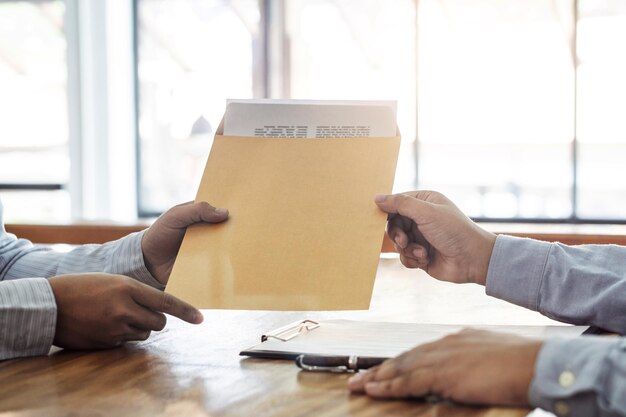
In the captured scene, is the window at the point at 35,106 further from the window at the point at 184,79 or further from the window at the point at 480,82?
the window at the point at 480,82

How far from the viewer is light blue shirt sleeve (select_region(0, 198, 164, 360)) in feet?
3.47

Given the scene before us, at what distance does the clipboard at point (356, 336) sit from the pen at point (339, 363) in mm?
19

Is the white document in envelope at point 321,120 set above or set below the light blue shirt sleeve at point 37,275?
above

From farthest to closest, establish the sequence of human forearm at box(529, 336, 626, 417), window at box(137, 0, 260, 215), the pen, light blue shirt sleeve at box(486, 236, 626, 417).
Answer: window at box(137, 0, 260, 215) < light blue shirt sleeve at box(486, 236, 626, 417) < the pen < human forearm at box(529, 336, 626, 417)

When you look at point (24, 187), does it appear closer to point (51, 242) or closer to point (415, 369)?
point (51, 242)

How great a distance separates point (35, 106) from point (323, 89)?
2014mm

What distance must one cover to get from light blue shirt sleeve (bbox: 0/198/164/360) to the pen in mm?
339

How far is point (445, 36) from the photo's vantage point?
551cm

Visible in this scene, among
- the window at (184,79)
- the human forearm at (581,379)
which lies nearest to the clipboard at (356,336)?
the human forearm at (581,379)

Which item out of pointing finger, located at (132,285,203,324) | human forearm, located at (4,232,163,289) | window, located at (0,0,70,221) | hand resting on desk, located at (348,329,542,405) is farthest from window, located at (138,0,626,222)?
hand resting on desk, located at (348,329,542,405)

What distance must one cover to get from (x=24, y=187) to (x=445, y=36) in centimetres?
315

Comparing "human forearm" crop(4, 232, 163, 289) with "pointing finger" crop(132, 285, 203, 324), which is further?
"human forearm" crop(4, 232, 163, 289)

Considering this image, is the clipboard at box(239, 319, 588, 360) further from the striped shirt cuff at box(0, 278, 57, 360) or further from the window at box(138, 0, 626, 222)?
the window at box(138, 0, 626, 222)

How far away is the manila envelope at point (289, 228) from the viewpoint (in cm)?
106
